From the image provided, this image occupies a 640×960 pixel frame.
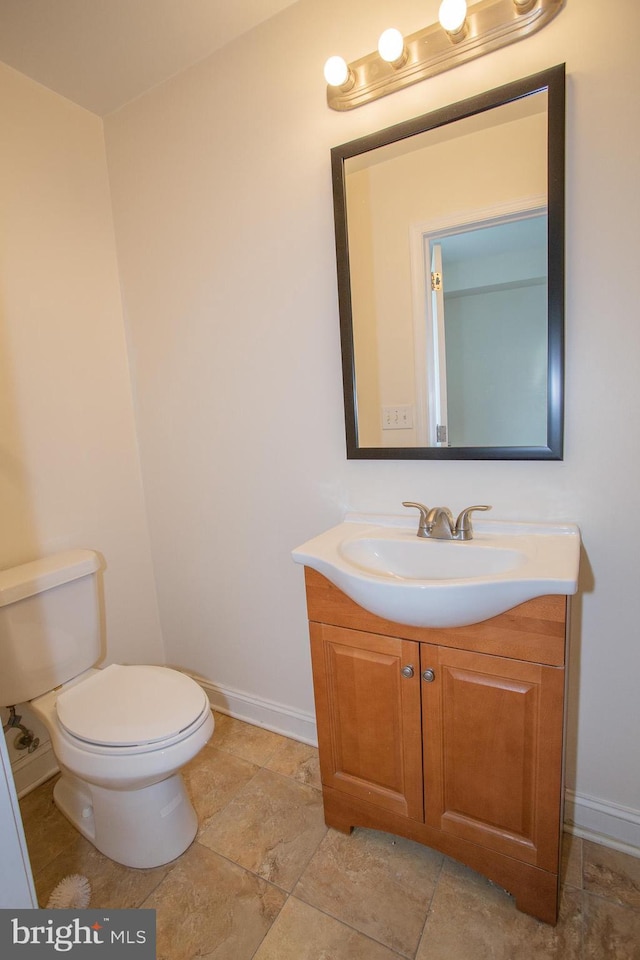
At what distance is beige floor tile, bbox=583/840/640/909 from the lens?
112cm

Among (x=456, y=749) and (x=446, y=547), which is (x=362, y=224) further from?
(x=456, y=749)

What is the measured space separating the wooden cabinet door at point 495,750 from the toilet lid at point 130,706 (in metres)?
0.66

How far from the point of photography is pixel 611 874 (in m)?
1.18

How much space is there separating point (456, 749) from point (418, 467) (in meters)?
0.75

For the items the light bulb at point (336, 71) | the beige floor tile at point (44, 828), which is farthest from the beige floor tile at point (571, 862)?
the light bulb at point (336, 71)

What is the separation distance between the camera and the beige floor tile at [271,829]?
1.26m

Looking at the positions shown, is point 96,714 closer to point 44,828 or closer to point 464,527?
point 44,828

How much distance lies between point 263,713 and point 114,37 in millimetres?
2418

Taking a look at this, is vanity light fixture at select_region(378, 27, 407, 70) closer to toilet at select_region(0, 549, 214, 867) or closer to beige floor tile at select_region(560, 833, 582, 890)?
toilet at select_region(0, 549, 214, 867)

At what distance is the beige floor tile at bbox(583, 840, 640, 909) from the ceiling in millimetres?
2587

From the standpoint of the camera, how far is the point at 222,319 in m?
1.63

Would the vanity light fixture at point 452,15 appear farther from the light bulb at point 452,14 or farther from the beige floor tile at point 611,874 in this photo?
the beige floor tile at point 611,874

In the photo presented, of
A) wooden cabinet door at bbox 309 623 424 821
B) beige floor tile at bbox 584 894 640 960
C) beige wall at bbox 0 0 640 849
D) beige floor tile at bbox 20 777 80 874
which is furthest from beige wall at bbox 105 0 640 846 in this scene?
beige floor tile at bbox 20 777 80 874

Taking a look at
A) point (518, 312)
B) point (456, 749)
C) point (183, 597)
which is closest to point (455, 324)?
point (518, 312)
